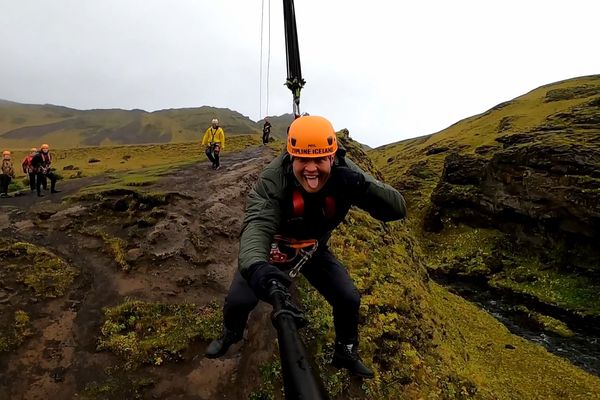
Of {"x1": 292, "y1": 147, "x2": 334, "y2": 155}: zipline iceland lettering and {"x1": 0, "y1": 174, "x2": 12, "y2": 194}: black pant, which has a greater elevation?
{"x1": 292, "y1": 147, "x2": 334, "y2": 155}: zipline iceland lettering

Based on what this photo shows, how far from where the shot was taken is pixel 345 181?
5.88 m

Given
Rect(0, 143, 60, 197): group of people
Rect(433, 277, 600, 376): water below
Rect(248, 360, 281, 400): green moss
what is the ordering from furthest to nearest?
Rect(433, 277, 600, 376): water below, Rect(0, 143, 60, 197): group of people, Rect(248, 360, 281, 400): green moss

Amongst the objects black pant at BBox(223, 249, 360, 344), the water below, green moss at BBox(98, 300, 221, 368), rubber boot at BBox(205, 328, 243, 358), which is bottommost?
the water below

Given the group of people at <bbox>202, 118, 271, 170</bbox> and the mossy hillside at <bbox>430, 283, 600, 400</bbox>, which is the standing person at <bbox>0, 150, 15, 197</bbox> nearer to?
the group of people at <bbox>202, 118, 271, 170</bbox>

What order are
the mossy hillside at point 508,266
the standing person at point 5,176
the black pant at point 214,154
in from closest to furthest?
the standing person at point 5,176 → the black pant at point 214,154 → the mossy hillside at point 508,266

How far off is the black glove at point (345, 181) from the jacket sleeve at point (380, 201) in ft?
0.65

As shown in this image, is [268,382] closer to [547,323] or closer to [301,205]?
[301,205]

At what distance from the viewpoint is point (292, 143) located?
19.5 feet

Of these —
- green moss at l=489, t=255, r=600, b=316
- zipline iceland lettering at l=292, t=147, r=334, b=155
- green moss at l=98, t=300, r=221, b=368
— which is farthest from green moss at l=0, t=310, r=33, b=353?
green moss at l=489, t=255, r=600, b=316

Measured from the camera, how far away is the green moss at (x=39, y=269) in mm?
12188

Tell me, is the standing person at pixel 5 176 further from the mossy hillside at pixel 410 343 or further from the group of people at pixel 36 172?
the mossy hillside at pixel 410 343

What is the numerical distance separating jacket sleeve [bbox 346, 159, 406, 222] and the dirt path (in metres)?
5.01

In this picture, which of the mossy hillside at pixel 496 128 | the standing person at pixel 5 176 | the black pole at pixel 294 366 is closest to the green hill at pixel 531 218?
the mossy hillside at pixel 496 128

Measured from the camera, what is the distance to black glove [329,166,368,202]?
5883mm
